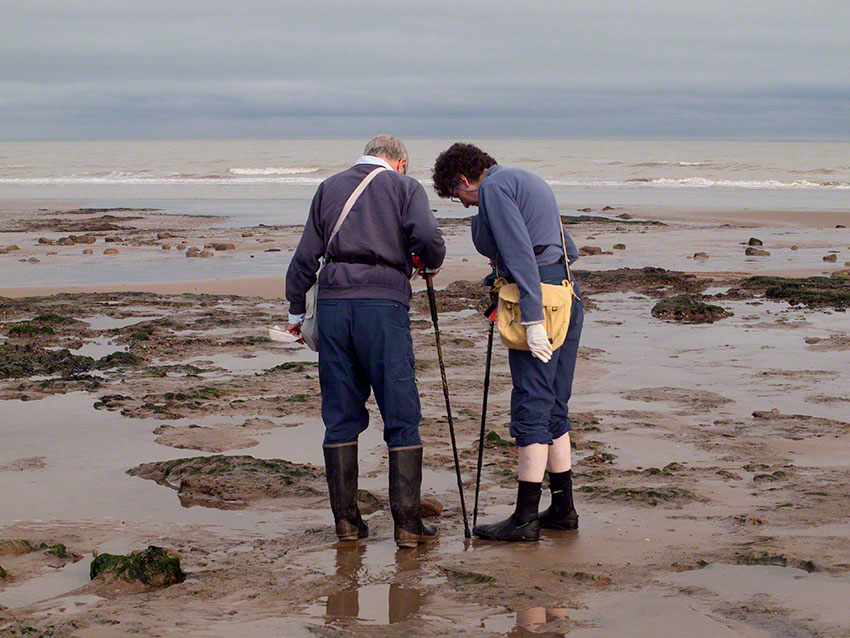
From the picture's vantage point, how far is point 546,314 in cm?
445

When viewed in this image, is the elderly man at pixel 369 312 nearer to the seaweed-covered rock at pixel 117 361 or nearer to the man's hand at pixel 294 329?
the man's hand at pixel 294 329

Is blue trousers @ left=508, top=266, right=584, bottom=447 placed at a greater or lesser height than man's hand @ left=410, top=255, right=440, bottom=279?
lesser

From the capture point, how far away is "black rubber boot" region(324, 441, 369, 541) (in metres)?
4.55

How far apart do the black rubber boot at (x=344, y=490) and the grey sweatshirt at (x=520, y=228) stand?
1.03 m

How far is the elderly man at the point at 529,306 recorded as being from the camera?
14.3 feet

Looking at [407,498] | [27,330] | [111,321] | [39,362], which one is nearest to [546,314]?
[407,498]

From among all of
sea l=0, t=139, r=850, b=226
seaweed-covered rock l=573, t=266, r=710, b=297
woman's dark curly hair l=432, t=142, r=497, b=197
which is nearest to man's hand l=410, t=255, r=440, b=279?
woman's dark curly hair l=432, t=142, r=497, b=197

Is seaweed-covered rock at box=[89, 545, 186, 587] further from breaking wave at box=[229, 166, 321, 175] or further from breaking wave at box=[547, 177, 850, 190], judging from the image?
breaking wave at box=[229, 166, 321, 175]

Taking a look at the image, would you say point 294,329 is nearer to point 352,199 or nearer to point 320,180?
point 352,199

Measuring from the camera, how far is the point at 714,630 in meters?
3.41

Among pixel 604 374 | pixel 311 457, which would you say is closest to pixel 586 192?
pixel 604 374

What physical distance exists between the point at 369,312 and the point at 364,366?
260 millimetres

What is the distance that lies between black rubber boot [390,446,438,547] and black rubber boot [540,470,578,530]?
21.8 inches

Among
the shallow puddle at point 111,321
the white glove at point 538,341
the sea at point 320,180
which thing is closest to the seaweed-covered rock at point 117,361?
the shallow puddle at point 111,321
